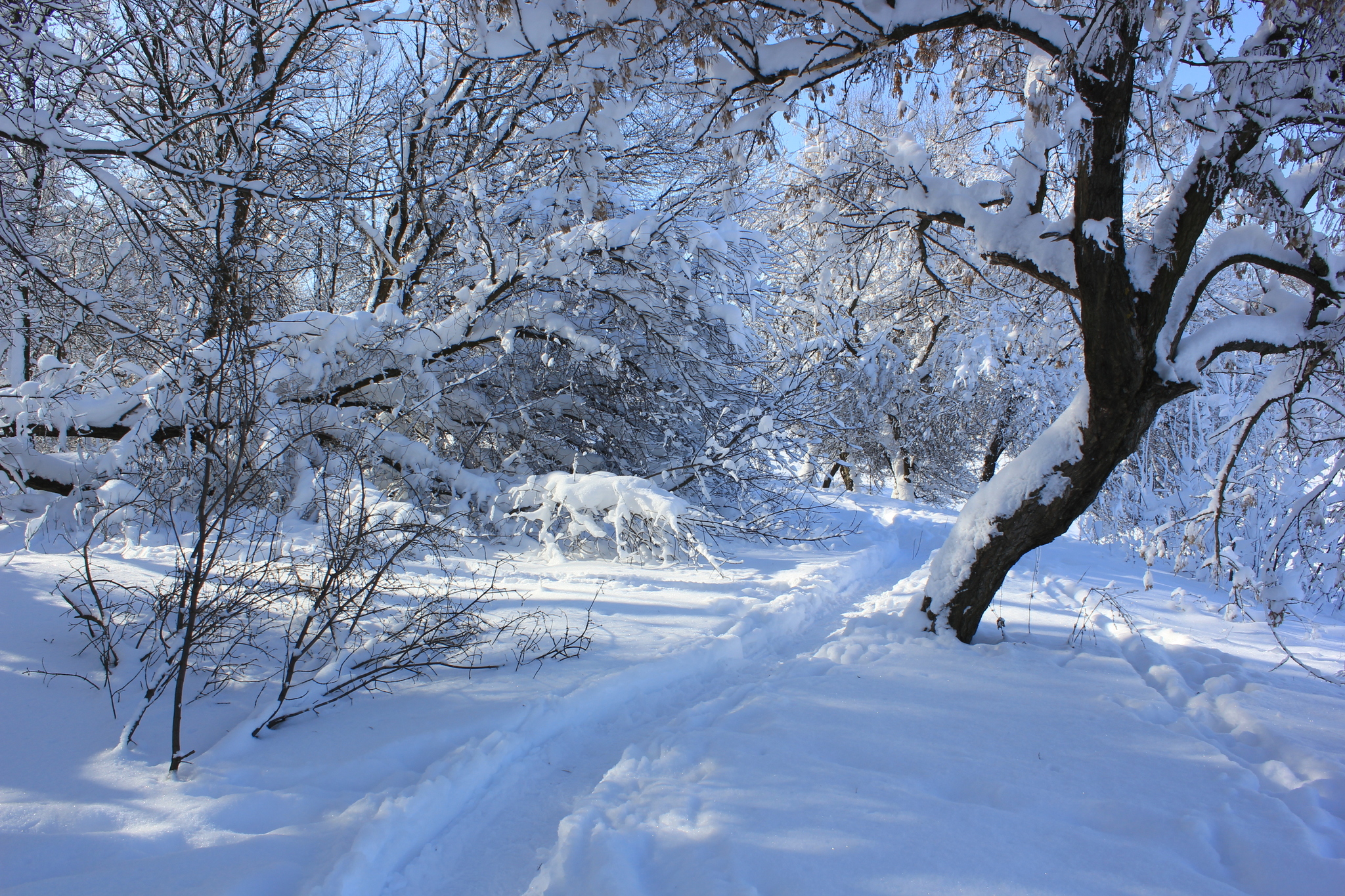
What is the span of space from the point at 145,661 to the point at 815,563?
630cm

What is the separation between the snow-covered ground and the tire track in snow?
0.05 feet

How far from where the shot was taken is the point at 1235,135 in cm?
374

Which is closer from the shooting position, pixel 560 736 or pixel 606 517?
pixel 560 736

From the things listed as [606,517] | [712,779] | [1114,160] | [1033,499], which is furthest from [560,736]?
[1114,160]

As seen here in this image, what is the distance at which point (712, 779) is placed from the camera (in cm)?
289

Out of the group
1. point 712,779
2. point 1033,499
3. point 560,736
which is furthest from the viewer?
point 1033,499

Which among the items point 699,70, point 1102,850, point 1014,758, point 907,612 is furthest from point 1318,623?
point 699,70

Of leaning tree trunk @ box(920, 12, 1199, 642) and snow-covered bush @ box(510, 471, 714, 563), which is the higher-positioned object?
leaning tree trunk @ box(920, 12, 1199, 642)

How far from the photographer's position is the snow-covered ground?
2.28m

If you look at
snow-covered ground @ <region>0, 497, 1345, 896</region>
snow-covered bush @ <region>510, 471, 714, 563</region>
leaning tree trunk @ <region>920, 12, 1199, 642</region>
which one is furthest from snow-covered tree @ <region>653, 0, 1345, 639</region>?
snow-covered bush @ <region>510, 471, 714, 563</region>

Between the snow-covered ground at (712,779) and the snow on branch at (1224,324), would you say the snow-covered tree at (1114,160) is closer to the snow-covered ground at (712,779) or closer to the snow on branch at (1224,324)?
the snow on branch at (1224,324)

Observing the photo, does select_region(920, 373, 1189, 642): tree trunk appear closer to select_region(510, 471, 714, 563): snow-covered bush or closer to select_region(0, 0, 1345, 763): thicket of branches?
select_region(0, 0, 1345, 763): thicket of branches

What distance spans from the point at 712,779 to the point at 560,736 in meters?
1.01

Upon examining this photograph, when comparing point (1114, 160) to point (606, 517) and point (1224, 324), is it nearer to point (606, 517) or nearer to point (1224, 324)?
point (1224, 324)
